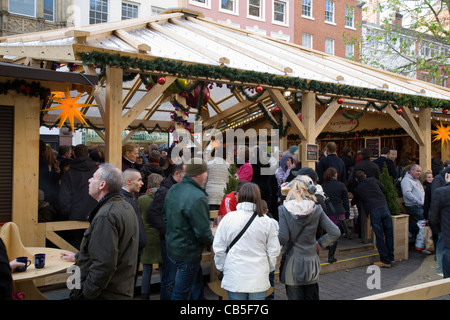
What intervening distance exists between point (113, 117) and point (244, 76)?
2372mm

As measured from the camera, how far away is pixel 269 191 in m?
7.31

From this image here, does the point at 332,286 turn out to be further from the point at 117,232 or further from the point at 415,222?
the point at 117,232

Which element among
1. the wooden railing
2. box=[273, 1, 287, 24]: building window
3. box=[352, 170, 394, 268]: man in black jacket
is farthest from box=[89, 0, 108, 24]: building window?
the wooden railing

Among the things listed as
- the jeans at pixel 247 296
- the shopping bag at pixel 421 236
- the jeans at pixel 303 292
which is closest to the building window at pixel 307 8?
the shopping bag at pixel 421 236

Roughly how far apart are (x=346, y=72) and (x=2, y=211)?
23.8ft

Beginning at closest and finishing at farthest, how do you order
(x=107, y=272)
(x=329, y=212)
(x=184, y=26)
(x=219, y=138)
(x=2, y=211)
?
(x=107, y=272) < (x=2, y=211) < (x=329, y=212) < (x=184, y=26) < (x=219, y=138)

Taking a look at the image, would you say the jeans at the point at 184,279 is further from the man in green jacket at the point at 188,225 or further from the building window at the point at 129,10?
the building window at the point at 129,10

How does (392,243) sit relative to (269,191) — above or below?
below

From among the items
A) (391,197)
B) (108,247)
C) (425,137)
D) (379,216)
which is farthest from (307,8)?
(108,247)

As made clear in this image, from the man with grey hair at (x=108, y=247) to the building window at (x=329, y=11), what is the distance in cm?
2775

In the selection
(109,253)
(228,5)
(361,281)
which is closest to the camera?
(109,253)

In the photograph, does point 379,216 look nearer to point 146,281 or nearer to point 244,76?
point 244,76

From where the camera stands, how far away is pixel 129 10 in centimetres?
2011

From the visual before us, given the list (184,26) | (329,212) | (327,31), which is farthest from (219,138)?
(327,31)
